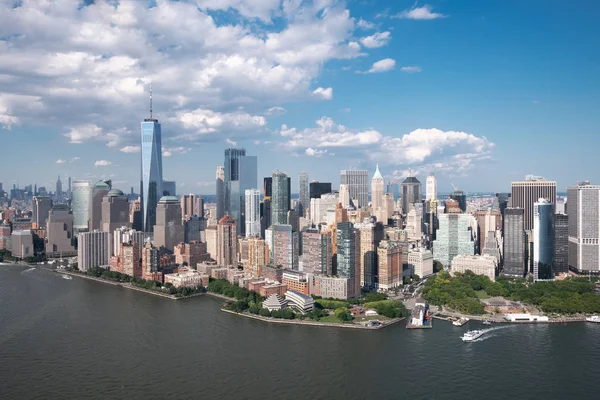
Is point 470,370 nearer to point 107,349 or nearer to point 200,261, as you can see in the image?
point 107,349

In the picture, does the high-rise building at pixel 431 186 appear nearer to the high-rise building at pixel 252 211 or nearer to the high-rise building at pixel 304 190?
the high-rise building at pixel 304 190

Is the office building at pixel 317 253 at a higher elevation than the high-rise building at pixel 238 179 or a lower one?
lower

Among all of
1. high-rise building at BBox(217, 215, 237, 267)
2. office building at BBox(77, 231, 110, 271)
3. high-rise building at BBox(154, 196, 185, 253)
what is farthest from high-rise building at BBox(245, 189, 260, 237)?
office building at BBox(77, 231, 110, 271)

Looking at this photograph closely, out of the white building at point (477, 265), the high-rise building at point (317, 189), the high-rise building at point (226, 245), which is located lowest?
the white building at point (477, 265)

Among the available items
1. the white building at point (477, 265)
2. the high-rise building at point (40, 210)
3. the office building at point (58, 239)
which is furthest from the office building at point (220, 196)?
the white building at point (477, 265)

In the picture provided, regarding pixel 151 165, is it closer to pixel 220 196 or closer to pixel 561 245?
pixel 220 196

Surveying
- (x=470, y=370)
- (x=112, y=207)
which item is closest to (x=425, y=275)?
(x=470, y=370)

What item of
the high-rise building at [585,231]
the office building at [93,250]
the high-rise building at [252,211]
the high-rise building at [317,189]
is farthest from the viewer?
the high-rise building at [317,189]
